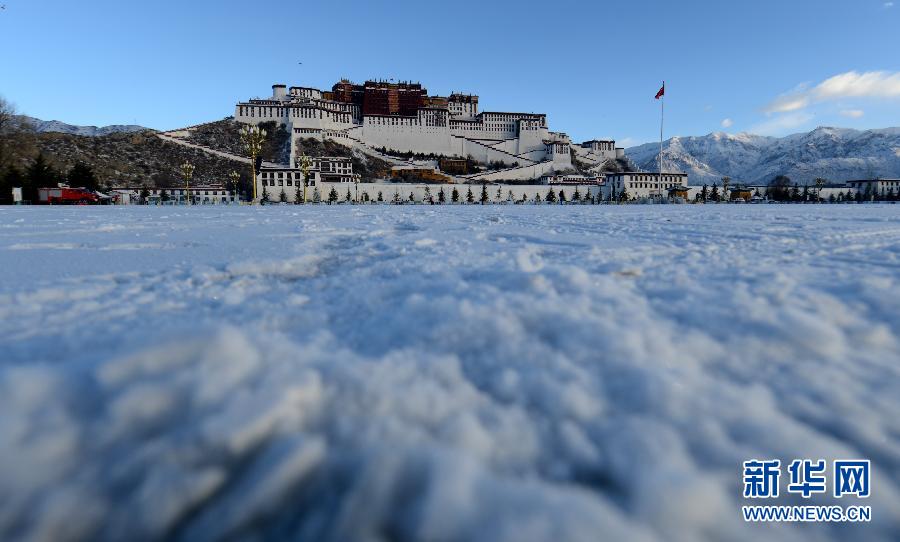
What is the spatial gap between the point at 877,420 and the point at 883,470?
217mm

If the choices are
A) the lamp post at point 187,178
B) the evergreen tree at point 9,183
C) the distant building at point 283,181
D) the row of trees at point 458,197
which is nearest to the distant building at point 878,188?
the row of trees at point 458,197

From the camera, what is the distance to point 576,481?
43.3 inches

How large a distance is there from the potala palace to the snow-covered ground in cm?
7408

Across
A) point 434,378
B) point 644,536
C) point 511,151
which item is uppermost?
point 511,151

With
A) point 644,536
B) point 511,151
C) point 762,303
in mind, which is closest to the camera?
point 644,536

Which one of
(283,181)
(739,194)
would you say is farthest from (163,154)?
(739,194)

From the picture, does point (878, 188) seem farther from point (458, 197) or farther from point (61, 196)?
point (61, 196)

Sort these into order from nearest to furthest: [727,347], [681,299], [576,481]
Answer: [576,481] < [727,347] < [681,299]

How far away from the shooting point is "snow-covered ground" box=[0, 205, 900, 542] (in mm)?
999

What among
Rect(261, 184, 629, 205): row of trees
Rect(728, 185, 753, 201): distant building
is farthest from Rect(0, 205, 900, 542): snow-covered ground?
Rect(728, 185, 753, 201): distant building

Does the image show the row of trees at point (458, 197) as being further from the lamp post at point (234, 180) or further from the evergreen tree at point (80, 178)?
the evergreen tree at point (80, 178)

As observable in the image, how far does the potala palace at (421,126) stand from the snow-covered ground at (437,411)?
74.1 metres

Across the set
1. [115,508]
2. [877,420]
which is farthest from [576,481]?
[115,508]

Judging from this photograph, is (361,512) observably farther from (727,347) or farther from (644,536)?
(727,347)
